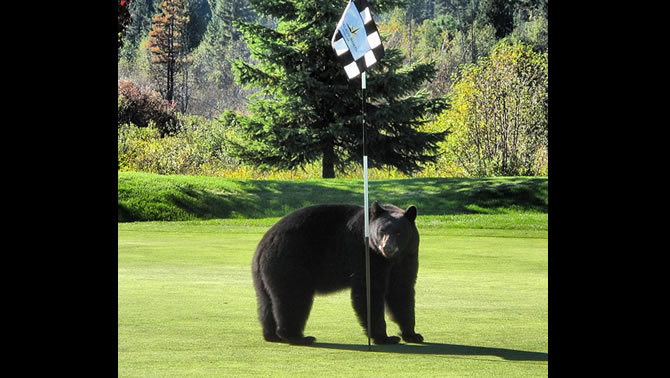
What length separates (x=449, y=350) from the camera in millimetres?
5062

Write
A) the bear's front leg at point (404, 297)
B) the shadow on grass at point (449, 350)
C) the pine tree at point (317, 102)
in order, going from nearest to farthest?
the shadow on grass at point (449, 350) → the bear's front leg at point (404, 297) → the pine tree at point (317, 102)

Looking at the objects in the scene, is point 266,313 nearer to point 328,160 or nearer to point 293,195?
point 293,195

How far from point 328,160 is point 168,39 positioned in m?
23.9

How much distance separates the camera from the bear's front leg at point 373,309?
5.22 m

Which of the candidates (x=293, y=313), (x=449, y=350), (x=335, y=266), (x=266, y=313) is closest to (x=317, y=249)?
(x=335, y=266)

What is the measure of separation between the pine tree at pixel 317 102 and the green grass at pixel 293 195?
2.19 metres

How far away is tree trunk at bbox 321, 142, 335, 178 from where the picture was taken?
21.0 metres

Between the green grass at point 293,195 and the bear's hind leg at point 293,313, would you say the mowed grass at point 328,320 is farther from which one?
the green grass at point 293,195

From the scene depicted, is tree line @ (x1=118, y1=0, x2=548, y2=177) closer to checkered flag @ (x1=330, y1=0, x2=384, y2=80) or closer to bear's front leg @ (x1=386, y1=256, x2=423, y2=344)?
checkered flag @ (x1=330, y1=0, x2=384, y2=80)

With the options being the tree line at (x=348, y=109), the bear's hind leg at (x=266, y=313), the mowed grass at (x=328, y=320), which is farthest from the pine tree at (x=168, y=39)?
the bear's hind leg at (x=266, y=313)

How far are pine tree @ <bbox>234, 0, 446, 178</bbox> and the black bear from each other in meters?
14.9

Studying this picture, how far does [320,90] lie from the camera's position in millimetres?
20625
